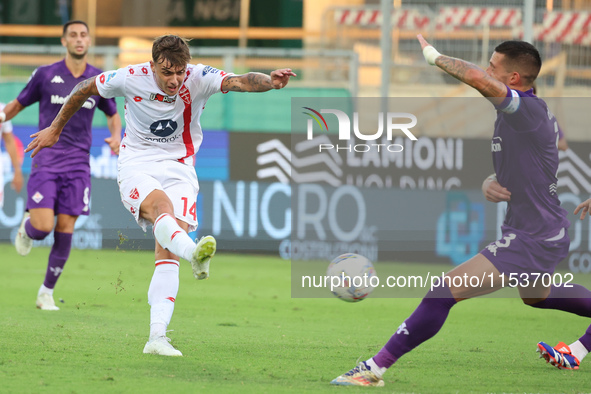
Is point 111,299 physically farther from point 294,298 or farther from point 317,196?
point 317,196

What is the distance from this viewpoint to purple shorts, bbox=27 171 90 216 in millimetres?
8375

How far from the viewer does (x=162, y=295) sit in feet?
19.4

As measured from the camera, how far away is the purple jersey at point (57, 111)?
8.49 m

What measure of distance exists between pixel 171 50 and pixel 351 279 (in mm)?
2036

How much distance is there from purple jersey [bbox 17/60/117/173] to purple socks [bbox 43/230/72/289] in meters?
0.67

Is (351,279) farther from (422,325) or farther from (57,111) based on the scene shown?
(57,111)

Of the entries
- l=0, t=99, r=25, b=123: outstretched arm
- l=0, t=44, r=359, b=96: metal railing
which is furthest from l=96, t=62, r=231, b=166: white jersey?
l=0, t=44, r=359, b=96: metal railing

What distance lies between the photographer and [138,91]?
5.89m

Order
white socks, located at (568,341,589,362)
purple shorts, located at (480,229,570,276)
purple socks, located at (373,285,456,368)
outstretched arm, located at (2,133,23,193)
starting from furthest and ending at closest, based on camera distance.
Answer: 1. outstretched arm, located at (2,133,23,193)
2. white socks, located at (568,341,589,362)
3. purple shorts, located at (480,229,570,276)
4. purple socks, located at (373,285,456,368)

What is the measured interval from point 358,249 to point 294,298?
359 centimetres

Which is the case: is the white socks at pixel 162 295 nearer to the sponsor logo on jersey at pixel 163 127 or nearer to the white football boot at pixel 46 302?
the sponsor logo on jersey at pixel 163 127

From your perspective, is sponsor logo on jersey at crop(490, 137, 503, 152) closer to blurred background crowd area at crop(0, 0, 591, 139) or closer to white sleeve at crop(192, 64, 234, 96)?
white sleeve at crop(192, 64, 234, 96)

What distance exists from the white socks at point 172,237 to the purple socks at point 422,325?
4.35 feet

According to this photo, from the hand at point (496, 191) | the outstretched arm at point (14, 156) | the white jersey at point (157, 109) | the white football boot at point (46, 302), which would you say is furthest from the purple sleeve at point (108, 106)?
the hand at point (496, 191)
